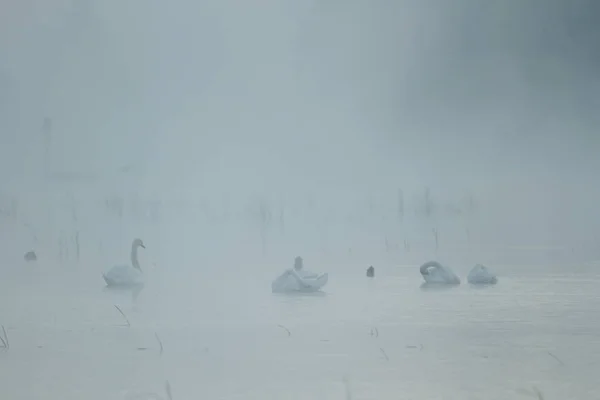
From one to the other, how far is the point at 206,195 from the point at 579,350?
6.16ft

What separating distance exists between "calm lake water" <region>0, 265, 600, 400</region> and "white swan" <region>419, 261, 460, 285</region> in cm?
16

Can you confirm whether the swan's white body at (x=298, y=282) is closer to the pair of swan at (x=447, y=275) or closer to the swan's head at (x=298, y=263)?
the swan's head at (x=298, y=263)

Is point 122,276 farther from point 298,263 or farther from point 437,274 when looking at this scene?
point 437,274

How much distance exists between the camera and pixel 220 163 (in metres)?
4.36

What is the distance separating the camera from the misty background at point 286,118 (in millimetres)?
4195

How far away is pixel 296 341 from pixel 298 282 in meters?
1.37

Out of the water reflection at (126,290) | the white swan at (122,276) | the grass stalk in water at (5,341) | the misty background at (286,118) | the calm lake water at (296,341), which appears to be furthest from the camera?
the white swan at (122,276)

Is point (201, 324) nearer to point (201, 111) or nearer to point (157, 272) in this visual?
point (201, 111)

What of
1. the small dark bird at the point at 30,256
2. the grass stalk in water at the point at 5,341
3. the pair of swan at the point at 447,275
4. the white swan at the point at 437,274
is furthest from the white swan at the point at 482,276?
the grass stalk in water at the point at 5,341

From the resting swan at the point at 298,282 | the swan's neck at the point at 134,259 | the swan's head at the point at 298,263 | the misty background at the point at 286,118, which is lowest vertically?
the resting swan at the point at 298,282

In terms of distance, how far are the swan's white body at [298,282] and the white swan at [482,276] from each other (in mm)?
881

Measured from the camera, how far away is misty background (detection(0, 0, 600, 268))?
13.8ft

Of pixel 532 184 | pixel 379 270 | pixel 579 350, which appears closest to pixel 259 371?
pixel 579 350

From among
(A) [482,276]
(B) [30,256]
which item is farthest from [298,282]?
(B) [30,256]
